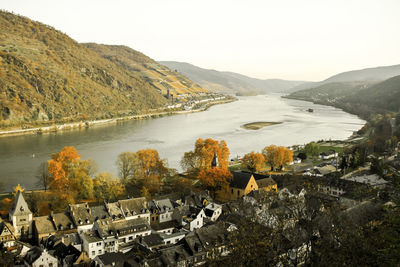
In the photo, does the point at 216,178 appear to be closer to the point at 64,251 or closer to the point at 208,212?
the point at 208,212

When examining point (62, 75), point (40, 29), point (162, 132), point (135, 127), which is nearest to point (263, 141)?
point (162, 132)

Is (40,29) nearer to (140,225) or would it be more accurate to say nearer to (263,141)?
(263,141)

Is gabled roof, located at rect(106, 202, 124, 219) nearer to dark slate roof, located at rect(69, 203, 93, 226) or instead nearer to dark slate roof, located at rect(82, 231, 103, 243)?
dark slate roof, located at rect(69, 203, 93, 226)

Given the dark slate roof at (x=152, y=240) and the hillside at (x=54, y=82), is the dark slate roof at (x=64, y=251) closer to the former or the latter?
the dark slate roof at (x=152, y=240)

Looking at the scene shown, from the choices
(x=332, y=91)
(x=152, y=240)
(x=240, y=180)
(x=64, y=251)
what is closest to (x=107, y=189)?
(x=64, y=251)

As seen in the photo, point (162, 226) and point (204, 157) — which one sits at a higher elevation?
point (204, 157)

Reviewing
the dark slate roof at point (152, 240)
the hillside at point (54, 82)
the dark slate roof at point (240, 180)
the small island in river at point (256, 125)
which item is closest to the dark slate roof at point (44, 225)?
the dark slate roof at point (152, 240)

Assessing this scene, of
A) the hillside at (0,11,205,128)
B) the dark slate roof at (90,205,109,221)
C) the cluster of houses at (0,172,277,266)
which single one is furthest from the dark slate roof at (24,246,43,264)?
the hillside at (0,11,205,128)

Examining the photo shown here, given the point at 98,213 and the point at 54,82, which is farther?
the point at 54,82
